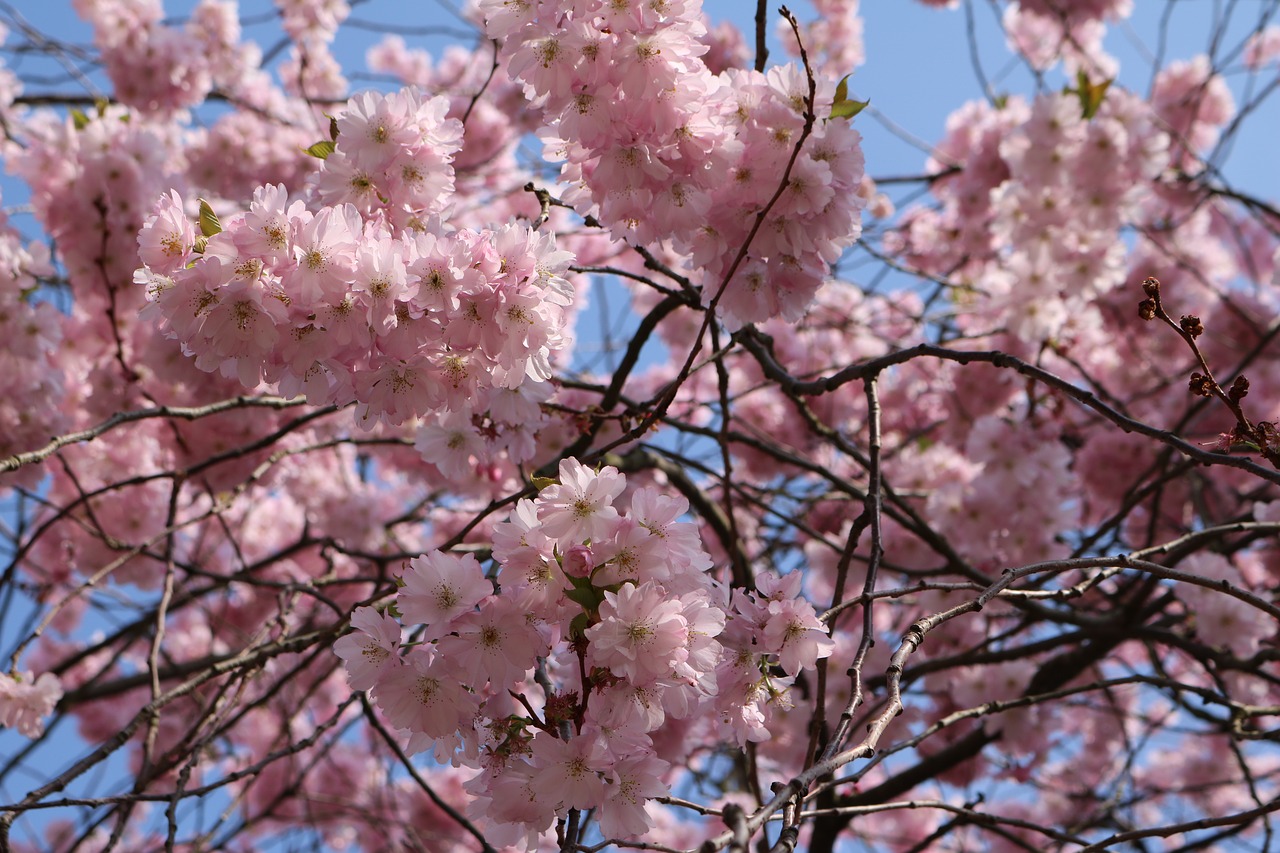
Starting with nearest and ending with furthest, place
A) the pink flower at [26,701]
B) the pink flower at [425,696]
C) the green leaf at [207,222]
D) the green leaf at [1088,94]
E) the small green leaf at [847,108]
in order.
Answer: the pink flower at [425,696] → the green leaf at [207,222] → the small green leaf at [847,108] → the pink flower at [26,701] → the green leaf at [1088,94]

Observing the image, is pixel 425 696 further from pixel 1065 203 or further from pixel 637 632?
pixel 1065 203

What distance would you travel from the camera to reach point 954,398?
440 centimetres

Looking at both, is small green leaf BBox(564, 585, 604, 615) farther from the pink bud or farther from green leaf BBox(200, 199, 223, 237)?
green leaf BBox(200, 199, 223, 237)

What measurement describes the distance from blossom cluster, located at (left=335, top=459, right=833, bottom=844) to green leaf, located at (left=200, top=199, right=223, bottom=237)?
1.98ft

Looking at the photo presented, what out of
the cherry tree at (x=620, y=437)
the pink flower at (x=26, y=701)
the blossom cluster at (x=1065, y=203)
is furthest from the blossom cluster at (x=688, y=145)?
the blossom cluster at (x=1065, y=203)

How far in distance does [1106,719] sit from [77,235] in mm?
5794

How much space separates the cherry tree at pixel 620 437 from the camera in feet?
4.56

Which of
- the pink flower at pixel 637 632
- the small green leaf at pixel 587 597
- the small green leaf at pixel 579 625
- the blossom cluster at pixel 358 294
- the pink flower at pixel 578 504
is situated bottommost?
the pink flower at pixel 637 632

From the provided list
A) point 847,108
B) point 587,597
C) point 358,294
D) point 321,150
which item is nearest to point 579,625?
point 587,597

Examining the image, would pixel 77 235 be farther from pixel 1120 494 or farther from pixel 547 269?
pixel 1120 494

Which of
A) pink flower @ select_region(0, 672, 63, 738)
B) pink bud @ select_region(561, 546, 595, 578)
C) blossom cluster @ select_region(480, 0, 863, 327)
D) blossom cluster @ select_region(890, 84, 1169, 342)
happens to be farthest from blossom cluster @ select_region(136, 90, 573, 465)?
blossom cluster @ select_region(890, 84, 1169, 342)

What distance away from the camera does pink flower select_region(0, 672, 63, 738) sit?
2.29m

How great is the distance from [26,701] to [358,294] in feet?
4.92

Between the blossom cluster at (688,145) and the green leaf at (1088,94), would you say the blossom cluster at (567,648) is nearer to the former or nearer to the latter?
the blossom cluster at (688,145)
